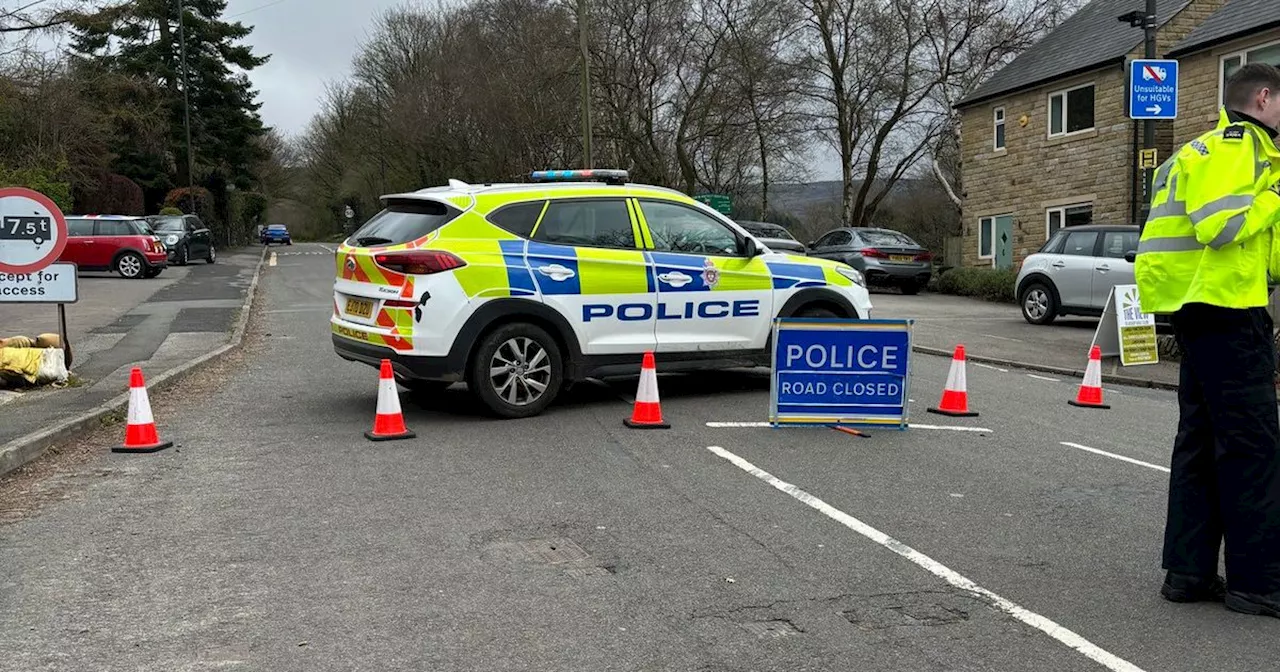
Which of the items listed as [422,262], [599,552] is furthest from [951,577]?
[422,262]

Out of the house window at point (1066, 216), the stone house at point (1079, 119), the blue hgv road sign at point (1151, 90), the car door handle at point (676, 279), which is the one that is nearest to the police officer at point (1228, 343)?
the car door handle at point (676, 279)

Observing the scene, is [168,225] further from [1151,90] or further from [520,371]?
[1151,90]

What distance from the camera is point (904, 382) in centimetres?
785

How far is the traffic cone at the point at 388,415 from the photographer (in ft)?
24.3

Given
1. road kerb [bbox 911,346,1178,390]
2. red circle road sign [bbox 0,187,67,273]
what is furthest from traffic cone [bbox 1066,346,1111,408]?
red circle road sign [bbox 0,187,67,273]

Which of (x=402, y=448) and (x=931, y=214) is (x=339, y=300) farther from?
(x=931, y=214)

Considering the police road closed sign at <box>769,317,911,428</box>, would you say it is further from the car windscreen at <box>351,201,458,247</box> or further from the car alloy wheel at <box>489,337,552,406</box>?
the car windscreen at <box>351,201,458,247</box>

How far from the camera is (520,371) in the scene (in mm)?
8094

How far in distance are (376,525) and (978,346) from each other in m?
10.9

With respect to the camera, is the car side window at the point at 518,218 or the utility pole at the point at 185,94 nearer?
the car side window at the point at 518,218

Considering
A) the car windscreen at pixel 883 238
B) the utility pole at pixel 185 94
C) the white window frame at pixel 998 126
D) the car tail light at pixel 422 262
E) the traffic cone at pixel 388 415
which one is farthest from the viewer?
the utility pole at pixel 185 94

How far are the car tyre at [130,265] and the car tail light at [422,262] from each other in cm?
2140

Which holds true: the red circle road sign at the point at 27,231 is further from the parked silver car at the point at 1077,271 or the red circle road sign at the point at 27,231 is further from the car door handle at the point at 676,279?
the parked silver car at the point at 1077,271

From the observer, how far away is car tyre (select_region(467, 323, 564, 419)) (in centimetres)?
792
